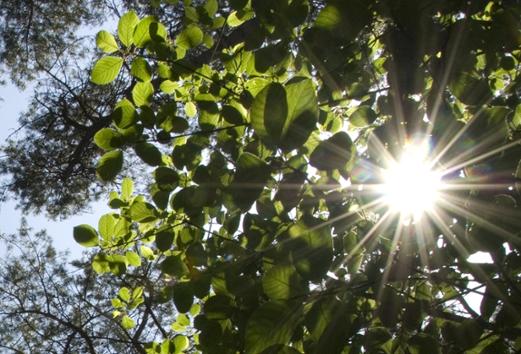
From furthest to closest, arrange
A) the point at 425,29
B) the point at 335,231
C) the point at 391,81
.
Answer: the point at 335,231 → the point at 391,81 → the point at 425,29

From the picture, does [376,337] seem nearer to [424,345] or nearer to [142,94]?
[424,345]

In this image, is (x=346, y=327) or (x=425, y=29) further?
(x=425, y=29)

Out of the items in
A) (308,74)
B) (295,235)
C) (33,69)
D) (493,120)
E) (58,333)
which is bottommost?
(295,235)

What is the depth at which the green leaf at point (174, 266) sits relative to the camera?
3.92ft

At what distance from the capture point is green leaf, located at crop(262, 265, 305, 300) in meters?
0.76

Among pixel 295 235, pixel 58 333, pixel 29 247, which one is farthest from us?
pixel 29 247

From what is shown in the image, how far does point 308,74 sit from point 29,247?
17.7 ft

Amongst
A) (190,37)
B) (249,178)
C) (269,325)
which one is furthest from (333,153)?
(190,37)

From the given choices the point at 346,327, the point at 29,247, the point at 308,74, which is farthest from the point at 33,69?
the point at 346,327

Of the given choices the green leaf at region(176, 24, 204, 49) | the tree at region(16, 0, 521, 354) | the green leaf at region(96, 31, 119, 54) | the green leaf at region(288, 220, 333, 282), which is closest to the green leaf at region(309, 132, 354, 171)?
the tree at region(16, 0, 521, 354)

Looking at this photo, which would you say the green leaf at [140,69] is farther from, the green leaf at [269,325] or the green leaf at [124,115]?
the green leaf at [269,325]

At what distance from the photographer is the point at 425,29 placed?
0.91 metres

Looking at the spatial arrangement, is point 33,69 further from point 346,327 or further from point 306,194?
point 346,327

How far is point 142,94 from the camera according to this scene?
1139 millimetres
